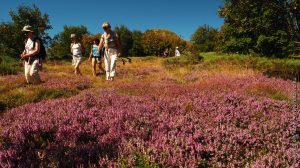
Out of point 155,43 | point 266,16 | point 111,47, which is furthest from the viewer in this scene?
point 155,43

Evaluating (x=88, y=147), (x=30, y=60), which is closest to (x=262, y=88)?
(x=88, y=147)

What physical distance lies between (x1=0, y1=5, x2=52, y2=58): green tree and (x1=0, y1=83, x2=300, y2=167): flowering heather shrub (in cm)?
3823

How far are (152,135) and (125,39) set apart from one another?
305ft

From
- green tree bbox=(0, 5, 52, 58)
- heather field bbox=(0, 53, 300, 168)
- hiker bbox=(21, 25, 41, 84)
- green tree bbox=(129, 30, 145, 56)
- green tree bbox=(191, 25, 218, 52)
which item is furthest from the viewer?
green tree bbox=(191, 25, 218, 52)

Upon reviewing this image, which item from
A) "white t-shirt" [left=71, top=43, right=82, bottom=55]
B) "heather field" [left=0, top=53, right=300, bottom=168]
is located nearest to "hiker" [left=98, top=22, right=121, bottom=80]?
"white t-shirt" [left=71, top=43, right=82, bottom=55]

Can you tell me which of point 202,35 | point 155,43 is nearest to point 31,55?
point 155,43

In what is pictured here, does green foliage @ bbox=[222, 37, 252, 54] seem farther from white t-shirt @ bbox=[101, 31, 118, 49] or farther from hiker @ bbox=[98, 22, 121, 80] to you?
white t-shirt @ bbox=[101, 31, 118, 49]

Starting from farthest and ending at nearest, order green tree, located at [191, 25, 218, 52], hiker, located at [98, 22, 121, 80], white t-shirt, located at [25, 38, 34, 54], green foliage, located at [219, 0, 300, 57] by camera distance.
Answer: green tree, located at [191, 25, 218, 52], hiker, located at [98, 22, 121, 80], green foliage, located at [219, 0, 300, 57], white t-shirt, located at [25, 38, 34, 54]

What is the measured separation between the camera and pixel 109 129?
15.2 feet

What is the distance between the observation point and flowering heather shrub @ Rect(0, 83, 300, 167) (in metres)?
3.63

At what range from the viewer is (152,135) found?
436 cm

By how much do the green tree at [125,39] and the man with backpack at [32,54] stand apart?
83.9m

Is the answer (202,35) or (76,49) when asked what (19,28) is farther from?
(202,35)

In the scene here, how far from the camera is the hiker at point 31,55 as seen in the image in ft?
36.1
